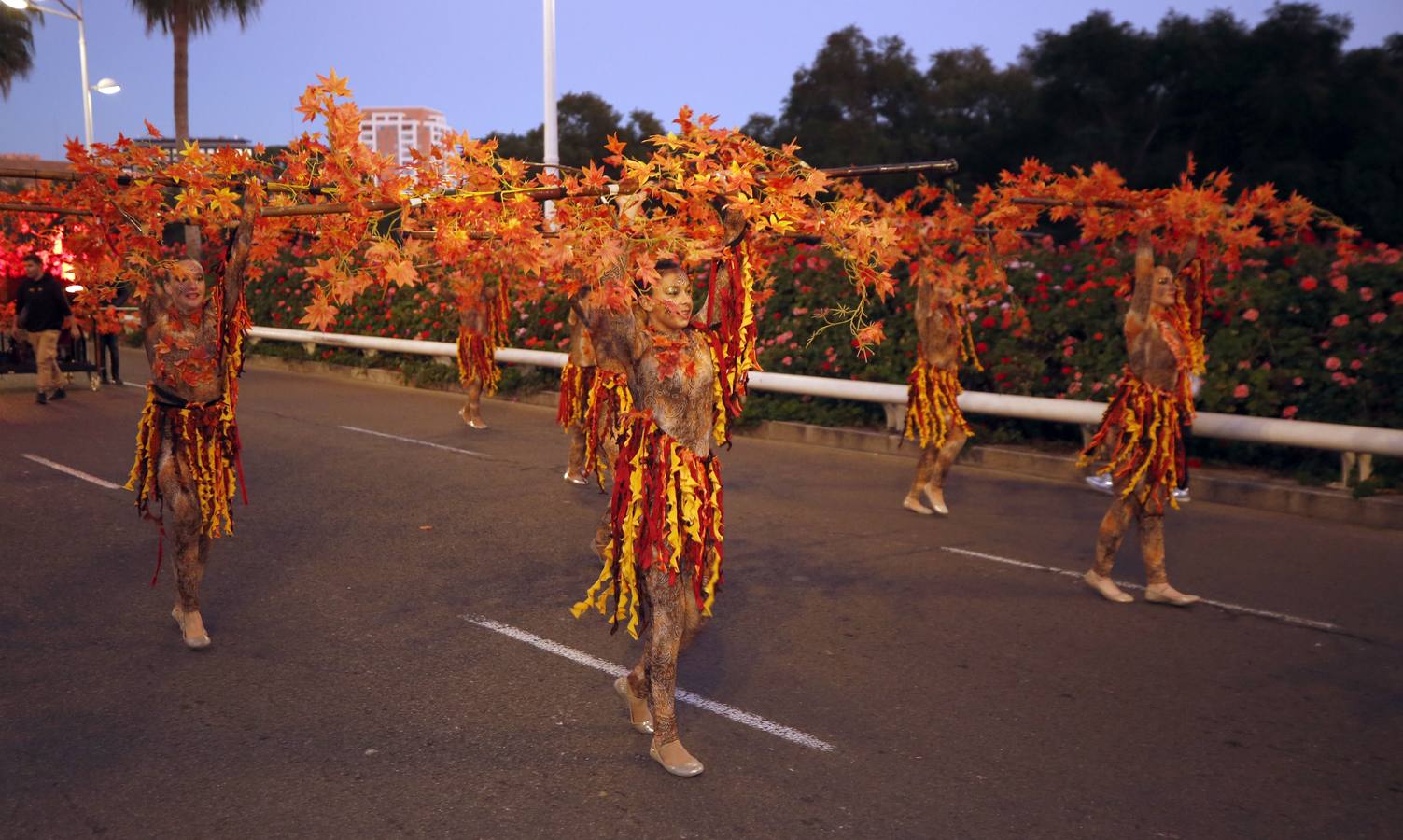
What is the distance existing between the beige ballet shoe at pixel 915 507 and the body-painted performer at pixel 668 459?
16.8 ft

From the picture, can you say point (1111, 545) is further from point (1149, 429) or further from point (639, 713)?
point (639, 713)

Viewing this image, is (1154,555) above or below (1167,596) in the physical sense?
above

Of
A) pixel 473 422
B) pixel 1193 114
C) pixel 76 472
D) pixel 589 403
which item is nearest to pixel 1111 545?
pixel 589 403

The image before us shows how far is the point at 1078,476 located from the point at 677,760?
25.7ft

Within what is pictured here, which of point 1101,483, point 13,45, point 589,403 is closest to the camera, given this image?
point 589,403

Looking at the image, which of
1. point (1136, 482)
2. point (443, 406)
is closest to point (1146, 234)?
point (1136, 482)

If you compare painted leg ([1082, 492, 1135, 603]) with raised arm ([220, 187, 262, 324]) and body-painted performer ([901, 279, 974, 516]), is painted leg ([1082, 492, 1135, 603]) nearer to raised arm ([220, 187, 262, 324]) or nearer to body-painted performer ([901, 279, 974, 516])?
body-painted performer ([901, 279, 974, 516])

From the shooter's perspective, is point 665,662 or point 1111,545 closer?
point 665,662

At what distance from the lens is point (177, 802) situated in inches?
169

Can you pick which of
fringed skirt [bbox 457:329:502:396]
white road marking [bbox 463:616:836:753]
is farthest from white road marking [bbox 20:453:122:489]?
white road marking [bbox 463:616:836:753]

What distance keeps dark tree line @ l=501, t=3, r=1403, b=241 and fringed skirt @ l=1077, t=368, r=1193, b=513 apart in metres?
15.2

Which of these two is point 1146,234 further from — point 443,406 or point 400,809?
point 443,406

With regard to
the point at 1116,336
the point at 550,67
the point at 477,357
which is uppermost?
the point at 550,67

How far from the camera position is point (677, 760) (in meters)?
4.55
